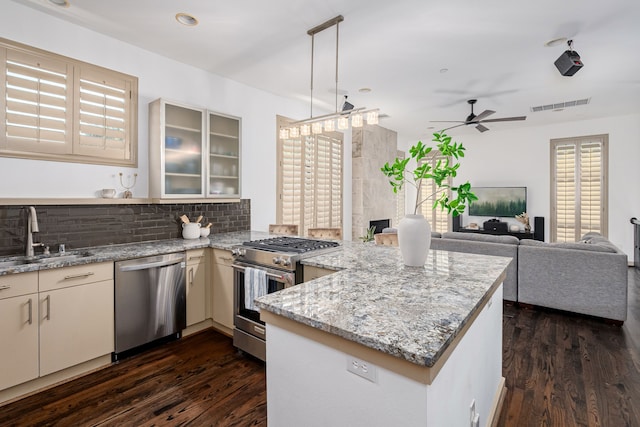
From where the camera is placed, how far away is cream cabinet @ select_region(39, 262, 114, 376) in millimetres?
2154

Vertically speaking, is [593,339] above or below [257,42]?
below

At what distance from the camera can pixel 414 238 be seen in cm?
186

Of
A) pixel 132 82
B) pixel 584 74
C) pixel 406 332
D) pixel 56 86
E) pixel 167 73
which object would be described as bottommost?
pixel 406 332

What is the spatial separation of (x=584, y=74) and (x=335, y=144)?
142 inches

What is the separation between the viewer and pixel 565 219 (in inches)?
263

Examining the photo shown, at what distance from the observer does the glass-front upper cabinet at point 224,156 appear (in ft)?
11.4

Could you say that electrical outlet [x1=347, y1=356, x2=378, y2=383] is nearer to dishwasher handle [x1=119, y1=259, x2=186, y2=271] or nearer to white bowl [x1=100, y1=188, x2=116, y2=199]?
dishwasher handle [x1=119, y1=259, x2=186, y2=271]

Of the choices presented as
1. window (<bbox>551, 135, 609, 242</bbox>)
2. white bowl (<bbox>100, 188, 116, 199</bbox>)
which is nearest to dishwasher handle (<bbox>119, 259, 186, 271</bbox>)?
white bowl (<bbox>100, 188, 116, 199</bbox>)

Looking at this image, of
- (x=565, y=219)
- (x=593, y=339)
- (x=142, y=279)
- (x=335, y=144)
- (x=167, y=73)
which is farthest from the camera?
(x=565, y=219)

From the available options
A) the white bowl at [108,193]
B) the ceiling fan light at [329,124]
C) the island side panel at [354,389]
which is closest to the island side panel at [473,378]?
the island side panel at [354,389]

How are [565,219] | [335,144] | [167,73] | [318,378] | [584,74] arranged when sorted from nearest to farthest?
[318,378] → [167,73] → [584,74] → [335,144] → [565,219]

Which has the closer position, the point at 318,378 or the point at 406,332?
the point at 406,332

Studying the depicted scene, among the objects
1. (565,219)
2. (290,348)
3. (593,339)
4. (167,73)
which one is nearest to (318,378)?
(290,348)

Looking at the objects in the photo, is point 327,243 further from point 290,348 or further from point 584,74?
point 584,74
